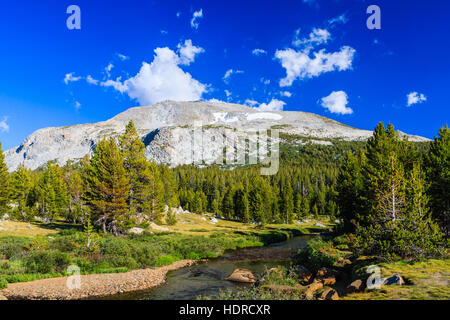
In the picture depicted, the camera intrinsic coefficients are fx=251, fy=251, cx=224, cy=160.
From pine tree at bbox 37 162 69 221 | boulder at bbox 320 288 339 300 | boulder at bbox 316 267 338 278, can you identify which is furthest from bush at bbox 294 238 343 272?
pine tree at bbox 37 162 69 221

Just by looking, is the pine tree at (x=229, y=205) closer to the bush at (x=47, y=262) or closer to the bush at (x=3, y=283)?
the bush at (x=47, y=262)

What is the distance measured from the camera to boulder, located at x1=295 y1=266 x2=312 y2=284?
22925 millimetres

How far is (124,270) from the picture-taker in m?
26.2

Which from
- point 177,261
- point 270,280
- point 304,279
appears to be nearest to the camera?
point 270,280

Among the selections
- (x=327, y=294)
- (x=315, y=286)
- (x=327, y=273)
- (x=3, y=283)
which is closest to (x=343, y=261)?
(x=327, y=273)

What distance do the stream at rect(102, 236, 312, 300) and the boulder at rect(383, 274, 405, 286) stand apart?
10581mm

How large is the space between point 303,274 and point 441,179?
19.5 metres

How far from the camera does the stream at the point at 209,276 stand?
1967 cm

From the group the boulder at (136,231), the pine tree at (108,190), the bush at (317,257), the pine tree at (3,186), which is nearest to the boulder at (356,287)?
the bush at (317,257)

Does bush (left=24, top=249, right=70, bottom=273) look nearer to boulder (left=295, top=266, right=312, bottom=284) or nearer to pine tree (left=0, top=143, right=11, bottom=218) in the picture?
boulder (left=295, top=266, right=312, bottom=284)

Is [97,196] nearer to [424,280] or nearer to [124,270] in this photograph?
[124,270]

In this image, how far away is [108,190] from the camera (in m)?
35.6
